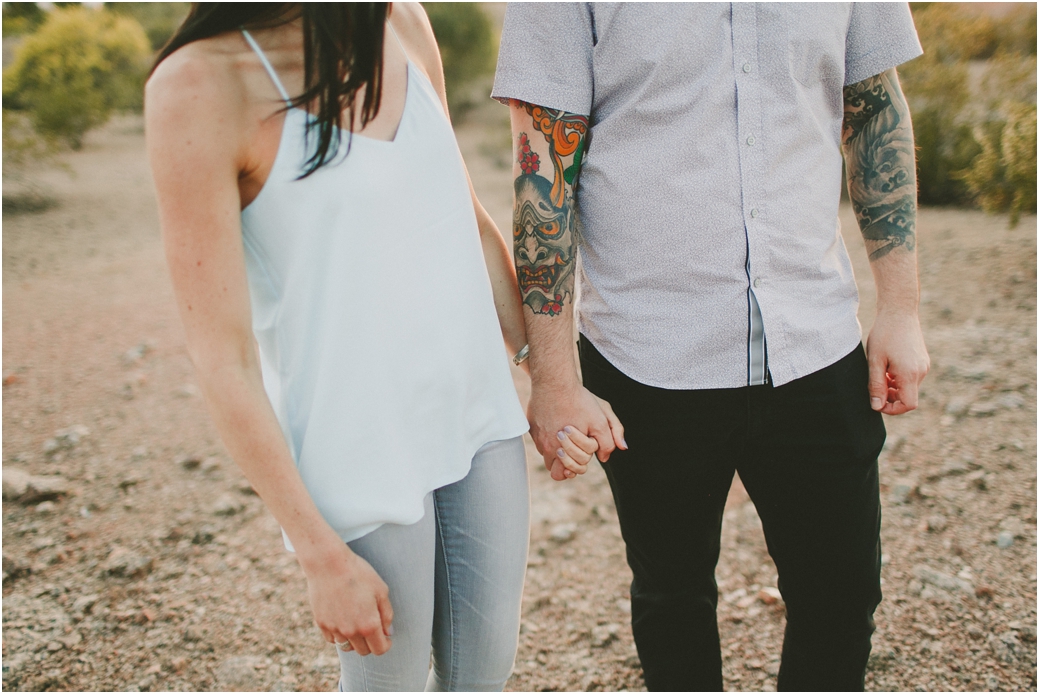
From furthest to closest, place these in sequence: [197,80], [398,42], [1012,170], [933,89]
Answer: [933,89] → [1012,170] → [398,42] → [197,80]

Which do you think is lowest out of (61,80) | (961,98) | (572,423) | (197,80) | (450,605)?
(450,605)

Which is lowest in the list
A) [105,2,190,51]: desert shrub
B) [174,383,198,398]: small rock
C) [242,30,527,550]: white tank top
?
[174,383,198,398]: small rock

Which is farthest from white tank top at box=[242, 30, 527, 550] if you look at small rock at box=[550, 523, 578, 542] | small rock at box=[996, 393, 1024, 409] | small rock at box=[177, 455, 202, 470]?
small rock at box=[996, 393, 1024, 409]

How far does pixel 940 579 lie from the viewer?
242 centimetres

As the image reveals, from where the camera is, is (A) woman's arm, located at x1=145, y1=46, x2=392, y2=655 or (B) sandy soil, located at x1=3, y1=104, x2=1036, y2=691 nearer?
(A) woman's arm, located at x1=145, y1=46, x2=392, y2=655

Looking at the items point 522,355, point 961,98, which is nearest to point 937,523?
point 522,355

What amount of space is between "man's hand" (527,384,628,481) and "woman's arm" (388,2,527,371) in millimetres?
149

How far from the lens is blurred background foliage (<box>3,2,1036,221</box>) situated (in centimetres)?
536

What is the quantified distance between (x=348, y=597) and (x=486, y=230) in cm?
74

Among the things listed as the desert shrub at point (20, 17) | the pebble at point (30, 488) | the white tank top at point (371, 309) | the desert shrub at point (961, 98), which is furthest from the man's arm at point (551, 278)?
the desert shrub at point (20, 17)

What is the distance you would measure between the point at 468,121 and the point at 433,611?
15790 mm

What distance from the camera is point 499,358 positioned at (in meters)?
1.31

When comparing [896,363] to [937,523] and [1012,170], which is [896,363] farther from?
[1012,170]

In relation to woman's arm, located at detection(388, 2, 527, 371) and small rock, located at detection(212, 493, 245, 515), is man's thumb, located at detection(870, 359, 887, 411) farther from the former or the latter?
small rock, located at detection(212, 493, 245, 515)
